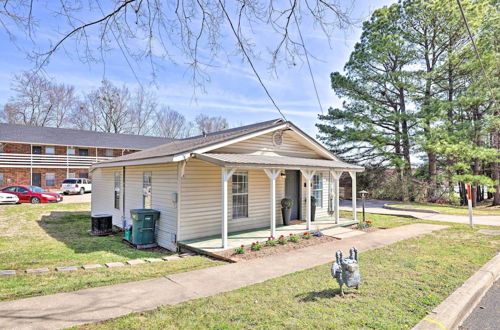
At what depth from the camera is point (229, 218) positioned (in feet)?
31.0

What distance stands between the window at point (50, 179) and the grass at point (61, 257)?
1807 cm

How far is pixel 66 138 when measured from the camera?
30.3 meters

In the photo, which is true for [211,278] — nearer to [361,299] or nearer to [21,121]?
[361,299]

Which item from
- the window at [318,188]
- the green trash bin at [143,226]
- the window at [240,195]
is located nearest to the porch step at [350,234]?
the window at [318,188]

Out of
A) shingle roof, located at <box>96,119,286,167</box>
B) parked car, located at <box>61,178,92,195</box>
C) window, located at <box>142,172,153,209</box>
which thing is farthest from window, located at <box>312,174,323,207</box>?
parked car, located at <box>61,178,92,195</box>

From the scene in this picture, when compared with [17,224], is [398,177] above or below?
above

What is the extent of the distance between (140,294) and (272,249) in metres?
3.81

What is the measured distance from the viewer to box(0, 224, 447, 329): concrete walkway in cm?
366

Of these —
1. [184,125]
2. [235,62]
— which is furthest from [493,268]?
[184,125]

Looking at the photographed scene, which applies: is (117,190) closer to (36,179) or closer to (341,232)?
(341,232)

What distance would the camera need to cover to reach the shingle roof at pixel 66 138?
27688 millimetres

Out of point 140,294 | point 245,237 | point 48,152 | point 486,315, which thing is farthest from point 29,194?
point 486,315

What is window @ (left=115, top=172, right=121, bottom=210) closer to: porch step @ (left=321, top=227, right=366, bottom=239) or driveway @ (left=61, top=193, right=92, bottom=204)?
porch step @ (left=321, top=227, right=366, bottom=239)

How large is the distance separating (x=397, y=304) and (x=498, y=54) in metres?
20.8
